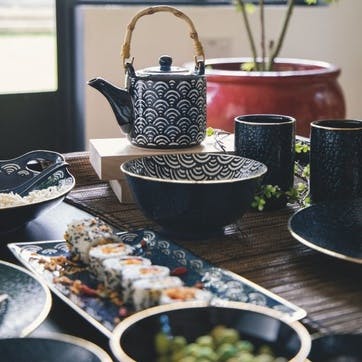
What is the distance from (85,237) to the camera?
94 centimetres

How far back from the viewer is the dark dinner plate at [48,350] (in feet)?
1.97

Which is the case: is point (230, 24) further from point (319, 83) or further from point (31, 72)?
point (31, 72)

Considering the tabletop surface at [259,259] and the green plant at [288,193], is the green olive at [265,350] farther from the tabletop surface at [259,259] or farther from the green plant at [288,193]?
the green plant at [288,193]

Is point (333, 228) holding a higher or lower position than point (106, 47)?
lower

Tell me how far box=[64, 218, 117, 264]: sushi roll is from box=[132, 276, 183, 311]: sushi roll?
16 centimetres

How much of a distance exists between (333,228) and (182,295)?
0.34 meters

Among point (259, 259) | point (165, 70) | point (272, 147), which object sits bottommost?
point (259, 259)

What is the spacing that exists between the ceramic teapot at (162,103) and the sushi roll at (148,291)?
0.54 metres

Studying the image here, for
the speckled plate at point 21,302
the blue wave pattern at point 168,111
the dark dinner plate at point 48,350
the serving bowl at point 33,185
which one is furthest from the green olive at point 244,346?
the blue wave pattern at point 168,111

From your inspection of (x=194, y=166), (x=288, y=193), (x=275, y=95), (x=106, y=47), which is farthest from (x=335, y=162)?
(x=106, y=47)

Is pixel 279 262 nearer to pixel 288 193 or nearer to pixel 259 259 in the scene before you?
pixel 259 259

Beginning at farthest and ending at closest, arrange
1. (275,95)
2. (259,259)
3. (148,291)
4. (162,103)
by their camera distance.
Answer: (275,95) < (162,103) < (259,259) < (148,291)

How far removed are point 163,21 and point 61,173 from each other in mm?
1849

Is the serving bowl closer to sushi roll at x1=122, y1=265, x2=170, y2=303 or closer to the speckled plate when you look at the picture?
the speckled plate
